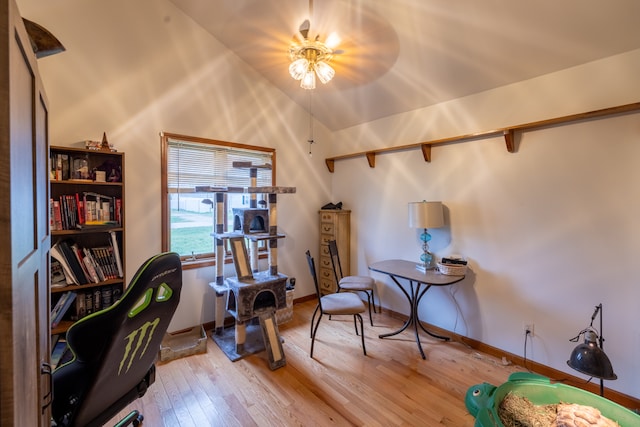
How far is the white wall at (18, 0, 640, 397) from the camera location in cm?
194

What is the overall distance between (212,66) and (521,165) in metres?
3.21

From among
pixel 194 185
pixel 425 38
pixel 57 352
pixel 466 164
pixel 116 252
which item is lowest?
pixel 57 352

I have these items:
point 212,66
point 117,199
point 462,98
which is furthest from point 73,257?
point 462,98

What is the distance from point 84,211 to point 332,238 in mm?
2649

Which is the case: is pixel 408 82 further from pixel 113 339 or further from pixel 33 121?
pixel 113 339

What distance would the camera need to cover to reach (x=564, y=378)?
2.12 meters

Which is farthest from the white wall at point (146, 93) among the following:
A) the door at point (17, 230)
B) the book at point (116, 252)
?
the door at point (17, 230)

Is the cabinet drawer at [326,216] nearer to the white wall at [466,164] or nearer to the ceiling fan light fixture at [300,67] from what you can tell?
the white wall at [466,164]

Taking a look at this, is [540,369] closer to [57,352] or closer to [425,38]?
[425,38]

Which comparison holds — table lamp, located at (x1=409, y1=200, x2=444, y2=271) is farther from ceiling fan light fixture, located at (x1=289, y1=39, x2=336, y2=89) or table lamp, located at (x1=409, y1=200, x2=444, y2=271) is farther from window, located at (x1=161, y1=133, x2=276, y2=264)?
window, located at (x1=161, y1=133, x2=276, y2=264)

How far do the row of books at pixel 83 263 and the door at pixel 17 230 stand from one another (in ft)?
5.35

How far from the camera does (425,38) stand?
218cm

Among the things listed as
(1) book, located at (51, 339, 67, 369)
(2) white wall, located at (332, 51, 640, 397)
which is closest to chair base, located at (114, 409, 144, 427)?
(1) book, located at (51, 339, 67, 369)

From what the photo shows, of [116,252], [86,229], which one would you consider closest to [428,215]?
[116,252]
